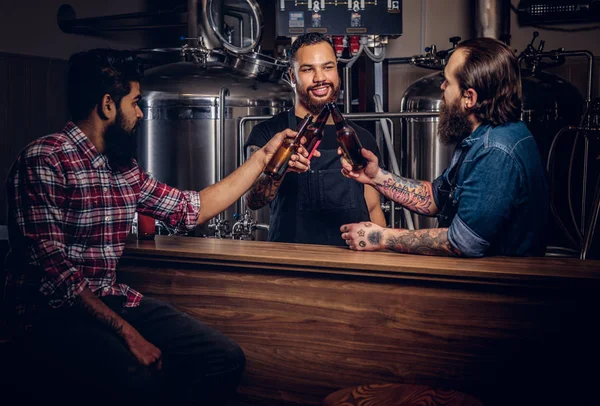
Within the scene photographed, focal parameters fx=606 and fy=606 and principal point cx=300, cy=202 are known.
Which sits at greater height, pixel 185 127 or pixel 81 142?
pixel 185 127

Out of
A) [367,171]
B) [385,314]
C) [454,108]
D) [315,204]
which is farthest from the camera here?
[315,204]

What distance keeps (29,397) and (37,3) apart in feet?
7.59

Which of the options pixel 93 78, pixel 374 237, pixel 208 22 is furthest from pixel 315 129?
pixel 208 22

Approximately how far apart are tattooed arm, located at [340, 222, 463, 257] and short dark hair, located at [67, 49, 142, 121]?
3.28 feet

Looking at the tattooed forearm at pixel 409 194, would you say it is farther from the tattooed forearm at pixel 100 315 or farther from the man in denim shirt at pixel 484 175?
the tattooed forearm at pixel 100 315

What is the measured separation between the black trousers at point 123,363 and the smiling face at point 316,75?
1.26 meters

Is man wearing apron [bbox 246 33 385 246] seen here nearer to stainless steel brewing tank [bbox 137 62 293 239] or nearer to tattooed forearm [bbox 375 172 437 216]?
tattooed forearm [bbox 375 172 437 216]

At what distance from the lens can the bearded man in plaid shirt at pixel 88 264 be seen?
1836 millimetres

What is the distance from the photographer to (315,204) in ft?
9.64

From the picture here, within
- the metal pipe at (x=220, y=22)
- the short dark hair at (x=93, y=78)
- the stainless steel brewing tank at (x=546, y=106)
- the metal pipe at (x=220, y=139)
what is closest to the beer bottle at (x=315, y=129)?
the short dark hair at (x=93, y=78)

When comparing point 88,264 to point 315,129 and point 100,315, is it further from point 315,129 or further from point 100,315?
point 315,129

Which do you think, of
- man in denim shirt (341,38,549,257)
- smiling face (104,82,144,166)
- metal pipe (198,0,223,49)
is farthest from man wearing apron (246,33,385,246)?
metal pipe (198,0,223,49)

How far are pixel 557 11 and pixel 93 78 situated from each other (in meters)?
5.03

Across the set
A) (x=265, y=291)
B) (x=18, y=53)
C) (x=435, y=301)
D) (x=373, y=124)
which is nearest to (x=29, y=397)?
(x=265, y=291)
